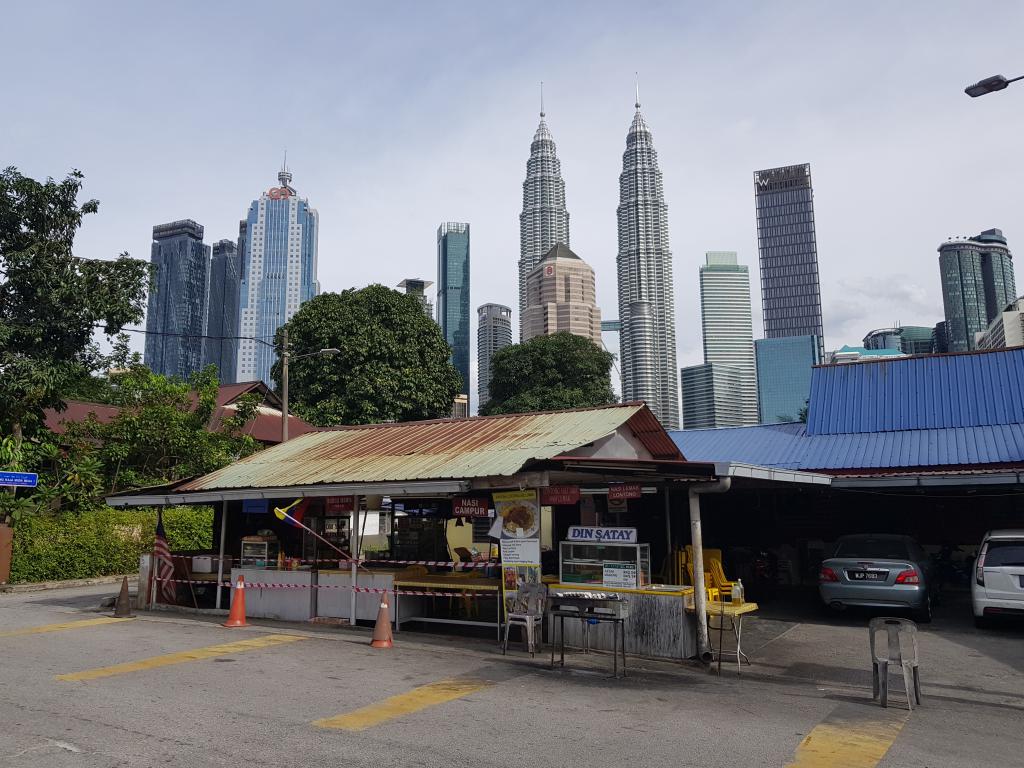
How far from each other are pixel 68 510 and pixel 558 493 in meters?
20.1

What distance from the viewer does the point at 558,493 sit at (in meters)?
11.7

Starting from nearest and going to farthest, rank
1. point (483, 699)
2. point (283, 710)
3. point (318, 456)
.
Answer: point (283, 710)
point (483, 699)
point (318, 456)

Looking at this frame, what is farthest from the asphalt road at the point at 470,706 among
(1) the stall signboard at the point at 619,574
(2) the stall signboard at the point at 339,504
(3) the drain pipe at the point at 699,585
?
(2) the stall signboard at the point at 339,504

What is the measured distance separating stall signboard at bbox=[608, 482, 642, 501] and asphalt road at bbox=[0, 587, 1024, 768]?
2549 mm

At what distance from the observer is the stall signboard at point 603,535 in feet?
37.6

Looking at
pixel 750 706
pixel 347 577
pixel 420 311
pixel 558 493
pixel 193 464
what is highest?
pixel 420 311

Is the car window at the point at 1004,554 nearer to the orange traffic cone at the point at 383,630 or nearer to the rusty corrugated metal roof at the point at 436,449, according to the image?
the rusty corrugated metal roof at the point at 436,449

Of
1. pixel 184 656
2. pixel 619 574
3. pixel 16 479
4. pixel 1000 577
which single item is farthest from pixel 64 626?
pixel 1000 577

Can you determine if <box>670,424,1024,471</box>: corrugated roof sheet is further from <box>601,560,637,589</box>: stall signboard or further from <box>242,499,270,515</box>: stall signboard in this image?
<box>242,499,270,515</box>: stall signboard

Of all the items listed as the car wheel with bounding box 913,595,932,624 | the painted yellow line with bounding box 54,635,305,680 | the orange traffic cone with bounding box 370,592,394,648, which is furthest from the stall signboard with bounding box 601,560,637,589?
the car wheel with bounding box 913,595,932,624

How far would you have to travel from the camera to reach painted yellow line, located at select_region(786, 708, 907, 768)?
6410 mm

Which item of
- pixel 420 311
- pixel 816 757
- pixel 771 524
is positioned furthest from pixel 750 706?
pixel 420 311

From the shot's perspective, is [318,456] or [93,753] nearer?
[93,753]

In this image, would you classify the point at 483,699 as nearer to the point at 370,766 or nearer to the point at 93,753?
the point at 370,766
